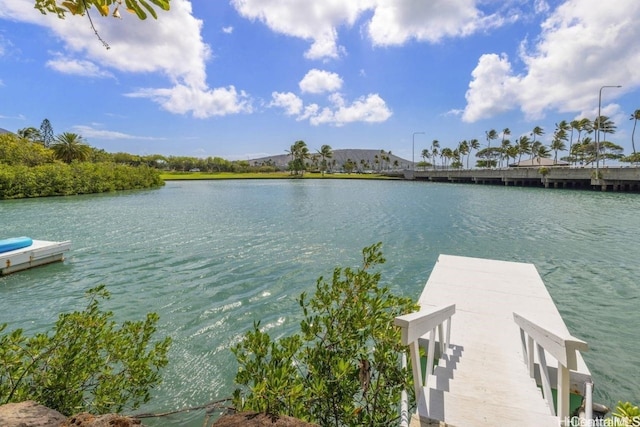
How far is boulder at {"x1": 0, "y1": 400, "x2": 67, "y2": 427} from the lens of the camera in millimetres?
1871

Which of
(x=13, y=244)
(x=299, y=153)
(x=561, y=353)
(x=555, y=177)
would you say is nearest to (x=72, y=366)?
(x=561, y=353)

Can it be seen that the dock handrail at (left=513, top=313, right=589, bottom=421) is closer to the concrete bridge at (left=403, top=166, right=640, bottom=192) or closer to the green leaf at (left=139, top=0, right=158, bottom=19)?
the green leaf at (left=139, top=0, right=158, bottom=19)

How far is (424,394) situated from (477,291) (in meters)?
3.95

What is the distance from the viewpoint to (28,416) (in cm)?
196

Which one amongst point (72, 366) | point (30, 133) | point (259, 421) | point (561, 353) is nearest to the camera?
point (259, 421)

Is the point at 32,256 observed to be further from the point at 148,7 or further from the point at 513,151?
the point at 513,151

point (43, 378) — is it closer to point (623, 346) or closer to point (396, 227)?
point (623, 346)

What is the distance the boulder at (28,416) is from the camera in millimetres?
1871

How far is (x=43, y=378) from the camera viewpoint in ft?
8.43

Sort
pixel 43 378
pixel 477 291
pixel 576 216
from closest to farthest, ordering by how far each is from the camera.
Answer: pixel 43 378 → pixel 477 291 → pixel 576 216

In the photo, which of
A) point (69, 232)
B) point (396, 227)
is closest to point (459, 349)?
point (396, 227)

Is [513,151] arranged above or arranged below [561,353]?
above

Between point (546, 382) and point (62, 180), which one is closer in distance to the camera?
point (546, 382)

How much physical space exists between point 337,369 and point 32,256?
39.1 feet
